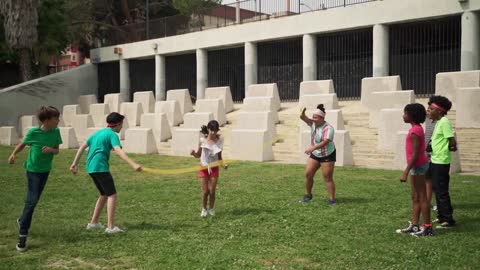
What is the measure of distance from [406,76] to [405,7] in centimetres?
279

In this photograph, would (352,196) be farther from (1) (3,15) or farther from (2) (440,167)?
(1) (3,15)

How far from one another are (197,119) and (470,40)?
9.75m

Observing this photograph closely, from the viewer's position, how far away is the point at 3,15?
28.3m

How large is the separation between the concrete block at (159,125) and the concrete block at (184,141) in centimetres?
273

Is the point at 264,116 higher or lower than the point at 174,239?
higher

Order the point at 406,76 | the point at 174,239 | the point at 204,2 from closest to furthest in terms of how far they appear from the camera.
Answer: the point at 174,239
the point at 406,76
the point at 204,2

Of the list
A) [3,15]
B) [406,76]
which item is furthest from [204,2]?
[406,76]

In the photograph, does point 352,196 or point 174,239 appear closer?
point 174,239

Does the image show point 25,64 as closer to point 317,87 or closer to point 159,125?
point 159,125

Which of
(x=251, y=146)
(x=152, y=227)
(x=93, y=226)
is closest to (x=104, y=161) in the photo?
(x=93, y=226)

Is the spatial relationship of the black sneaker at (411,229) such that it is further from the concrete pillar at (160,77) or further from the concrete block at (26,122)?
the concrete pillar at (160,77)

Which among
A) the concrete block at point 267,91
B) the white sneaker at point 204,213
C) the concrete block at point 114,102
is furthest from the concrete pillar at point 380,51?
the white sneaker at point 204,213

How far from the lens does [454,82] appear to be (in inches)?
645

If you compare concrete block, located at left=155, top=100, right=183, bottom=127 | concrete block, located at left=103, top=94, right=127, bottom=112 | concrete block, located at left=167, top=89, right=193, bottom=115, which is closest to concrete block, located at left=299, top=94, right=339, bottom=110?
concrete block, located at left=155, top=100, right=183, bottom=127
